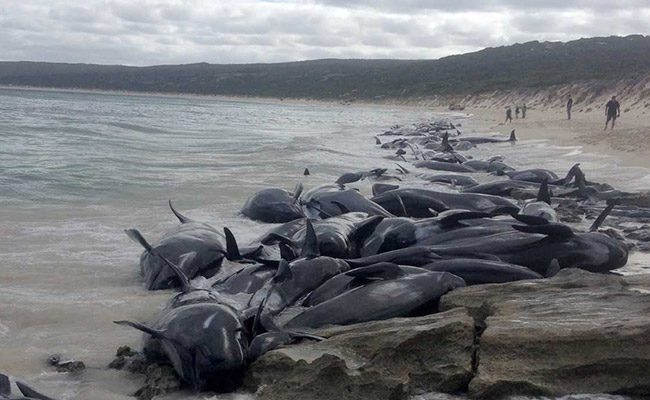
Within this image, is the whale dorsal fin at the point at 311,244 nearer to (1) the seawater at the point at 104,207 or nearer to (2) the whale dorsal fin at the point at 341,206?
(1) the seawater at the point at 104,207

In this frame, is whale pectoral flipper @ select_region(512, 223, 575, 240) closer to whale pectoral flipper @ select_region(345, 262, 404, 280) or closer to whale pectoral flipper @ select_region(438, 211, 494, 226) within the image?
whale pectoral flipper @ select_region(438, 211, 494, 226)

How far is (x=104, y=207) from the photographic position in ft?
36.7

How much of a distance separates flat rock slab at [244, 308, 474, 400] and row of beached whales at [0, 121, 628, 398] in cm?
24

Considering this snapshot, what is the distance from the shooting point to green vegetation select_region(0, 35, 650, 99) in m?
72.3

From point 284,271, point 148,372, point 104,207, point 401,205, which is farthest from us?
point 104,207

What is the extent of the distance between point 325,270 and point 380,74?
111 m

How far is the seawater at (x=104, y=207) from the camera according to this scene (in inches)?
203

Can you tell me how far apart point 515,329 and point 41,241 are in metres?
6.11

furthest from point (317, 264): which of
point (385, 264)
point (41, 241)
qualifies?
point (41, 241)

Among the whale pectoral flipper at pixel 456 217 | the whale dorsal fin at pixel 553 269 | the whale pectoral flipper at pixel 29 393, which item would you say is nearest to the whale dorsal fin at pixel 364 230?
the whale pectoral flipper at pixel 456 217

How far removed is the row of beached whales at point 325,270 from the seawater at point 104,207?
0.94ft

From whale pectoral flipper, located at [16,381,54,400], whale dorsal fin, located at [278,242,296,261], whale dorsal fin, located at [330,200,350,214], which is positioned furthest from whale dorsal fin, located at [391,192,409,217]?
whale pectoral flipper, located at [16,381,54,400]

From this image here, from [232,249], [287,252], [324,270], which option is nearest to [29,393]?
[324,270]

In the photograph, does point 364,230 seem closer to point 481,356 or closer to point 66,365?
point 481,356
